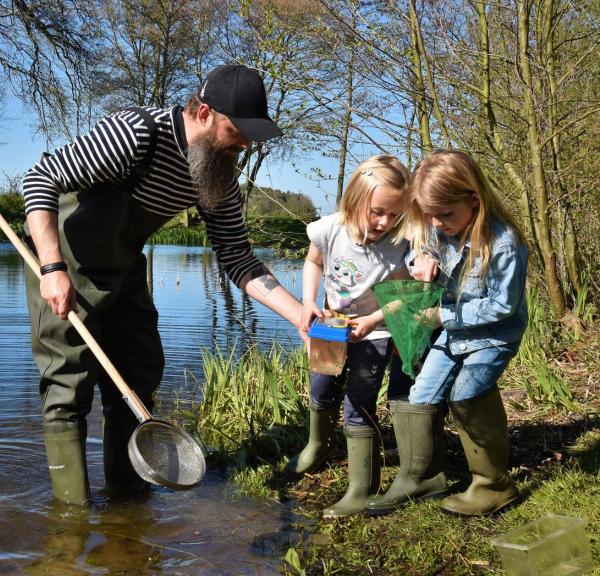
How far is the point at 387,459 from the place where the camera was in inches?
153

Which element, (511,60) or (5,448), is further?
(511,60)

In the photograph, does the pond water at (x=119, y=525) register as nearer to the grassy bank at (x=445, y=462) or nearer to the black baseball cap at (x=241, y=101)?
the grassy bank at (x=445, y=462)

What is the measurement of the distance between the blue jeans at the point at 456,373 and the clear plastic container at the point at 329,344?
33 centimetres

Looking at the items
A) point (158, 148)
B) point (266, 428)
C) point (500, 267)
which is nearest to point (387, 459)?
point (266, 428)

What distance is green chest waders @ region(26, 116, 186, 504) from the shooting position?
10.3 ft

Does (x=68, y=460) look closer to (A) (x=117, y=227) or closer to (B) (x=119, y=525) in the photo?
(B) (x=119, y=525)

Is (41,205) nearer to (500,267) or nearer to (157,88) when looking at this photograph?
(500,267)

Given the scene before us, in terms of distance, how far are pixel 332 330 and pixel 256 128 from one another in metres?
0.84

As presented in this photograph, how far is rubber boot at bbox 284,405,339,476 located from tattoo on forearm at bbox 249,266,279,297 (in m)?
0.60

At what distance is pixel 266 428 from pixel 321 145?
2707 millimetres

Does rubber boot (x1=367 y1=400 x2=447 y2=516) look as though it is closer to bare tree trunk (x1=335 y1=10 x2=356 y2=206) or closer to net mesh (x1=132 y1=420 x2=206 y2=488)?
net mesh (x1=132 y1=420 x2=206 y2=488)

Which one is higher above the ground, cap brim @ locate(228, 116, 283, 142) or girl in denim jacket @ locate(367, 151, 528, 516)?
cap brim @ locate(228, 116, 283, 142)

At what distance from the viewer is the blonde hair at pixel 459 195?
300 cm

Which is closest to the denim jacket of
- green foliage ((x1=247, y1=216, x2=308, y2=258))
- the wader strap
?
the wader strap
